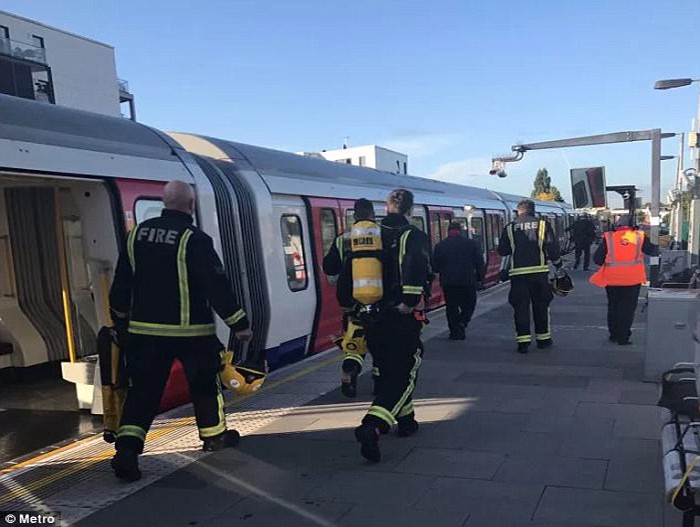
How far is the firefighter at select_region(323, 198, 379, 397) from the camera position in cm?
493

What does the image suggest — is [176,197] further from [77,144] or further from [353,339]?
[353,339]

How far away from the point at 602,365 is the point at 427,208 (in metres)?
6.25

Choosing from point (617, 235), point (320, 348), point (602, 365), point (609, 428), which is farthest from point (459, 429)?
point (617, 235)

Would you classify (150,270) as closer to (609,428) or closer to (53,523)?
(53,523)

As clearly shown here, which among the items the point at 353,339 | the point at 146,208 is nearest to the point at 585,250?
the point at 353,339

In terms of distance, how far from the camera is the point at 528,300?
7625 millimetres

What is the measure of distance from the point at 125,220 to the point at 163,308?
52.3 inches

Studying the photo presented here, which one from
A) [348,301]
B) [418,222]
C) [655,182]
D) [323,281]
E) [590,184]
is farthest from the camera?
[590,184]

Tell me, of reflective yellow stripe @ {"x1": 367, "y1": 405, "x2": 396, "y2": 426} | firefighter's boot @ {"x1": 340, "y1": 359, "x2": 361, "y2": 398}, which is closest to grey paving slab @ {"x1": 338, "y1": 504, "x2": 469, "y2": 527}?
reflective yellow stripe @ {"x1": 367, "y1": 405, "x2": 396, "y2": 426}

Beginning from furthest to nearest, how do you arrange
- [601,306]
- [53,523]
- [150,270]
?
[601,306] < [150,270] < [53,523]

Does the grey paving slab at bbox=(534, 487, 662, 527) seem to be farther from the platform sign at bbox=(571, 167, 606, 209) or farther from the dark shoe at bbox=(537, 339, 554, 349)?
the platform sign at bbox=(571, 167, 606, 209)

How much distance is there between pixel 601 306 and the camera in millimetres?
11586

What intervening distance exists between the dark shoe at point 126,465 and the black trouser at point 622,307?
590 cm

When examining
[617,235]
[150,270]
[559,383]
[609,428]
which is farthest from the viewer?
[617,235]
